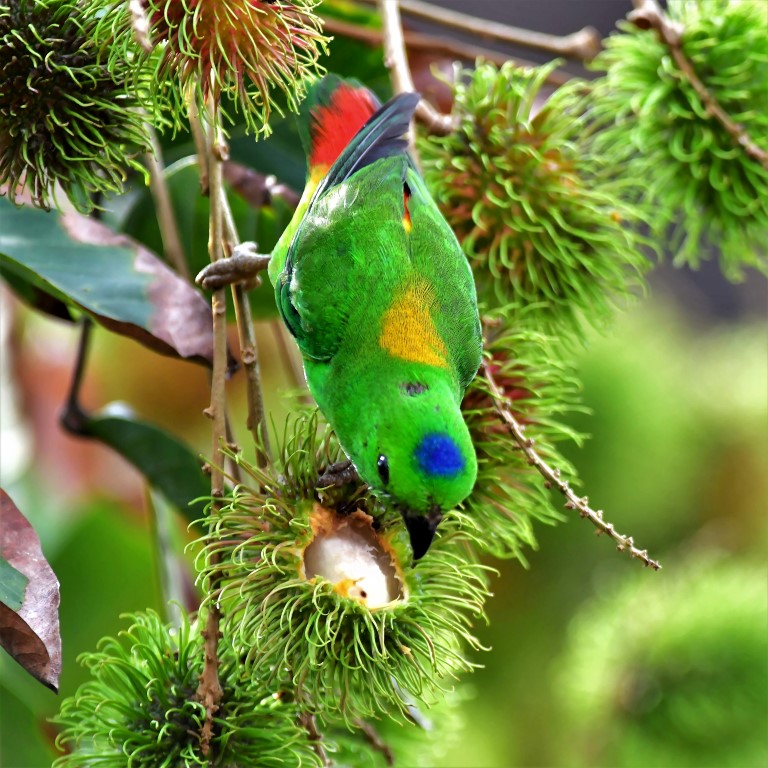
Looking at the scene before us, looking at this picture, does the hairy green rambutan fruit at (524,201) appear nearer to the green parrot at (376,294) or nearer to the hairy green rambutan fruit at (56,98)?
the green parrot at (376,294)

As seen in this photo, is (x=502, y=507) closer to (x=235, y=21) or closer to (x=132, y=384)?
(x=235, y=21)

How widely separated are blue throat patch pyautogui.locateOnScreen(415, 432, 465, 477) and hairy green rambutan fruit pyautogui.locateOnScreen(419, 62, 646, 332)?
0.35m

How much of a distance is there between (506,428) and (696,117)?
59cm

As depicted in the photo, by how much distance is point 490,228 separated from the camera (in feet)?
4.00

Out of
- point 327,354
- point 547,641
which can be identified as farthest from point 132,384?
point 327,354

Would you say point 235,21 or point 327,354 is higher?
point 235,21

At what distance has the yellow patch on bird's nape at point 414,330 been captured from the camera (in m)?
1.01

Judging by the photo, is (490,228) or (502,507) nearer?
(502,507)

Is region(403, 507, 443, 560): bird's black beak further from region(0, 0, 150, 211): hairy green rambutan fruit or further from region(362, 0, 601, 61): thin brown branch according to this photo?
region(362, 0, 601, 61): thin brown branch

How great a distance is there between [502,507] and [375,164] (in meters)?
0.41

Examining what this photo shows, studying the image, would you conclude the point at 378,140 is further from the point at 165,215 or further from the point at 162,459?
the point at 162,459

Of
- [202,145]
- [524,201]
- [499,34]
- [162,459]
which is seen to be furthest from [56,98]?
[499,34]

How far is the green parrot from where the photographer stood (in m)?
0.96

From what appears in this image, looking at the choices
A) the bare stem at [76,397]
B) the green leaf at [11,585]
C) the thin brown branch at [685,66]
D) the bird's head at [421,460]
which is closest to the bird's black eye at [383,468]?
the bird's head at [421,460]
